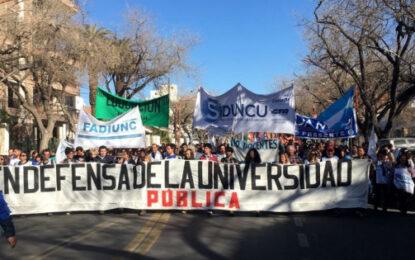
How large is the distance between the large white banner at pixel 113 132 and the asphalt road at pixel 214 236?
2.45m

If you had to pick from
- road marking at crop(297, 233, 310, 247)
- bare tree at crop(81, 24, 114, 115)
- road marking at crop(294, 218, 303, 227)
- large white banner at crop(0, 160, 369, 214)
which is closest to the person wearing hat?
road marking at crop(297, 233, 310, 247)

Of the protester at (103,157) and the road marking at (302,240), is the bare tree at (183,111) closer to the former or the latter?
the protester at (103,157)

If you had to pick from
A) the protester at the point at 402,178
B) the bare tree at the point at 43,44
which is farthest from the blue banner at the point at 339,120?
the bare tree at the point at 43,44

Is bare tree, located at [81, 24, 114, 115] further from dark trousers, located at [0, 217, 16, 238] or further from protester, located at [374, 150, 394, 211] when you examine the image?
dark trousers, located at [0, 217, 16, 238]

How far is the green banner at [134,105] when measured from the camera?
1694 centimetres

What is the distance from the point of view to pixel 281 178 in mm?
13242

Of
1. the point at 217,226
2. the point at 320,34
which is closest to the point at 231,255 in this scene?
the point at 217,226

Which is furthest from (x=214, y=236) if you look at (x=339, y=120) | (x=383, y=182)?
(x=339, y=120)

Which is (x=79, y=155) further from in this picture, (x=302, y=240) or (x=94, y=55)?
(x=94, y=55)

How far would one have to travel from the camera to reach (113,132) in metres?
15.2

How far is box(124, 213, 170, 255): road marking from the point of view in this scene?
8.95m

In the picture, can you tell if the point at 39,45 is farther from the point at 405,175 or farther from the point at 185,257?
the point at 185,257

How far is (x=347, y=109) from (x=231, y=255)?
413 inches

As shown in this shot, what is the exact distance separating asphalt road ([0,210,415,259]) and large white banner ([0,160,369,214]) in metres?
0.32
